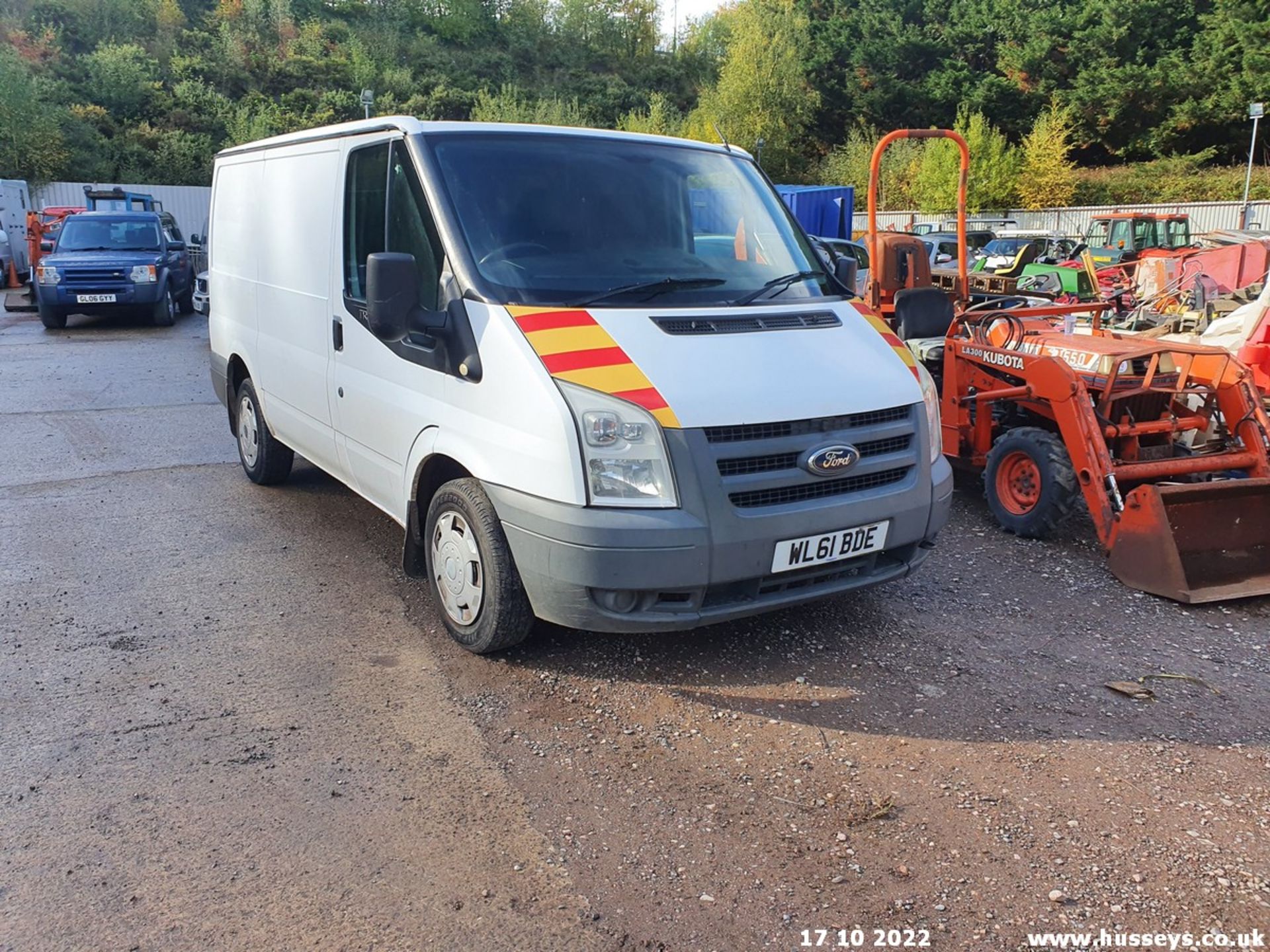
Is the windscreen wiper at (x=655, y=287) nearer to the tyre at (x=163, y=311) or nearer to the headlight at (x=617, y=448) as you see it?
the headlight at (x=617, y=448)

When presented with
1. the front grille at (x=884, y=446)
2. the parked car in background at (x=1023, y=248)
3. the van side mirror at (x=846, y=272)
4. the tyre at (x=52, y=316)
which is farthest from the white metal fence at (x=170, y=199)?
the front grille at (x=884, y=446)

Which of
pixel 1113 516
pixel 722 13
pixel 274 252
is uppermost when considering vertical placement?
pixel 722 13

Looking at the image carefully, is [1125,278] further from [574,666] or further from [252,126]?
[252,126]

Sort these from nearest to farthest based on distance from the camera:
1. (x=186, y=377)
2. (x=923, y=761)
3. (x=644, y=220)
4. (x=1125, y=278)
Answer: (x=923, y=761) < (x=644, y=220) < (x=186, y=377) < (x=1125, y=278)

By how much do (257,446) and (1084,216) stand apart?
37.4m

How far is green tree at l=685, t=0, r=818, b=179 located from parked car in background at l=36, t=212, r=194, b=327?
35.4 metres

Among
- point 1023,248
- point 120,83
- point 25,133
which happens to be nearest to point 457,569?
point 1023,248

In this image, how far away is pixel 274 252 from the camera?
18.7 ft

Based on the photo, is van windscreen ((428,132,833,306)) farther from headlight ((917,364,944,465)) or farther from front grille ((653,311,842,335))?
headlight ((917,364,944,465))

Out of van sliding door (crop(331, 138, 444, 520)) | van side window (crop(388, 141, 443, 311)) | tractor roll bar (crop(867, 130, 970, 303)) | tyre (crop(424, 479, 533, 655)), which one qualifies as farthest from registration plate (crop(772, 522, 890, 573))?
tractor roll bar (crop(867, 130, 970, 303))

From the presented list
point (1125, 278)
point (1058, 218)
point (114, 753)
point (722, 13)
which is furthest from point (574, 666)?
point (722, 13)

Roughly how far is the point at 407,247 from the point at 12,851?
267cm

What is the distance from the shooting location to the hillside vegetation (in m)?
41.6

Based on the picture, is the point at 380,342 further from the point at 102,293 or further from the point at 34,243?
the point at 34,243
